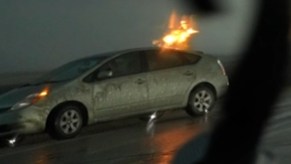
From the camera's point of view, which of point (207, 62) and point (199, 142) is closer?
point (199, 142)

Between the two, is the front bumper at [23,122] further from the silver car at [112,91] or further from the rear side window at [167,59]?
the rear side window at [167,59]

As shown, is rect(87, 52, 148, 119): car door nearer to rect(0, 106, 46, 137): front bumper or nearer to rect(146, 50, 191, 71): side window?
rect(146, 50, 191, 71): side window

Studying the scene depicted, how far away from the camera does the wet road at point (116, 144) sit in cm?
1174

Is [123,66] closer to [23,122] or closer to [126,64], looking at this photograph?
[126,64]

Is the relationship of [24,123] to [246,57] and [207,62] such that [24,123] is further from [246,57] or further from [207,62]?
[246,57]

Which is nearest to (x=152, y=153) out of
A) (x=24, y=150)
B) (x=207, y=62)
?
(x=24, y=150)

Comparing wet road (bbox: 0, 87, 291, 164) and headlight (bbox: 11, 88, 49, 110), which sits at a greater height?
headlight (bbox: 11, 88, 49, 110)

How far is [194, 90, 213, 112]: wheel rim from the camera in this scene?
16719mm

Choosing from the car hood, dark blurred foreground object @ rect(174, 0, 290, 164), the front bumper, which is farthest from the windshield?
dark blurred foreground object @ rect(174, 0, 290, 164)

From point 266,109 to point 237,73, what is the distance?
1.06ft

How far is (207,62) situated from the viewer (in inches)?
673

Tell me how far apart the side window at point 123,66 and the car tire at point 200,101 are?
141 centimetres

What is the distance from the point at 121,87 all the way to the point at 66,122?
4.42ft

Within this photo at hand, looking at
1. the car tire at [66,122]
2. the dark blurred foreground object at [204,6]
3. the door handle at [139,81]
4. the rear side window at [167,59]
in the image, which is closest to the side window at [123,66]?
the door handle at [139,81]
